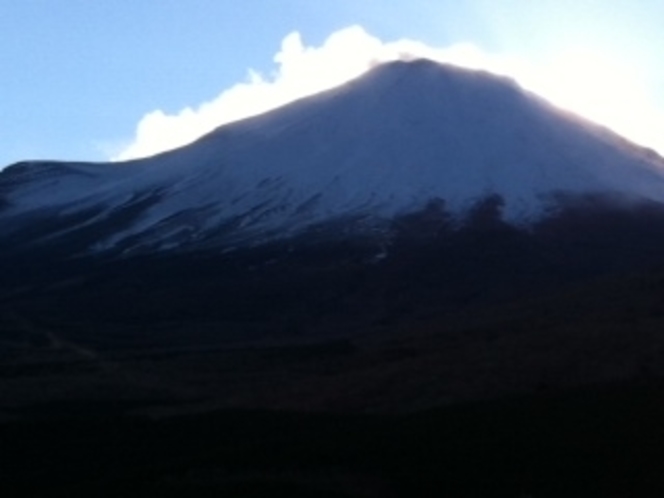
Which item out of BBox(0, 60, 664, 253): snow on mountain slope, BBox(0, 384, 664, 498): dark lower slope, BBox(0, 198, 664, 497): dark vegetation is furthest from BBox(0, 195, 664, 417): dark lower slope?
BBox(0, 60, 664, 253): snow on mountain slope

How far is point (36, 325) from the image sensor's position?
7744cm

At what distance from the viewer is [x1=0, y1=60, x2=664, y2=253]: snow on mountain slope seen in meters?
113

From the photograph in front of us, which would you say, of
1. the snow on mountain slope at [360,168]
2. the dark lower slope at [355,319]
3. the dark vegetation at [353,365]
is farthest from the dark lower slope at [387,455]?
the snow on mountain slope at [360,168]

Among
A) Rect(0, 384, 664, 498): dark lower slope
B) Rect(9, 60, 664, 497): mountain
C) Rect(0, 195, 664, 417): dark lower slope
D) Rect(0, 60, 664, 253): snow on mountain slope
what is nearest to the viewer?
Rect(0, 384, 664, 498): dark lower slope

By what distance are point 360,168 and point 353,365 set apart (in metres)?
70.2

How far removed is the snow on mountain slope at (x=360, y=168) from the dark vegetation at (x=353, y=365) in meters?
5.65

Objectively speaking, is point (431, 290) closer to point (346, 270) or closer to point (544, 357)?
point (346, 270)

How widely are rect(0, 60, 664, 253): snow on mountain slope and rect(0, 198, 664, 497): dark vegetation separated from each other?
18.6ft

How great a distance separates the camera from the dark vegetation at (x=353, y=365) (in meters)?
27.9

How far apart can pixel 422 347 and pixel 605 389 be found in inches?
732

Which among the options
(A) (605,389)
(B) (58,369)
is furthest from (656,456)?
(B) (58,369)

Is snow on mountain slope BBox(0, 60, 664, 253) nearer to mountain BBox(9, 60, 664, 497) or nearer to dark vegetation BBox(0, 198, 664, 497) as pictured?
mountain BBox(9, 60, 664, 497)

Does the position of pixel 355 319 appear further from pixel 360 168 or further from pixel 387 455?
pixel 387 455

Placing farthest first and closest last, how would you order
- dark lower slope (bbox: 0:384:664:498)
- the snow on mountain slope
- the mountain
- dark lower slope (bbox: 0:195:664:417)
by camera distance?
the snow on mountain slope, dark lower slope (bbox: 0:195:664:417), the mountain, dark lower slope (bbox: 0:384:664:498)
